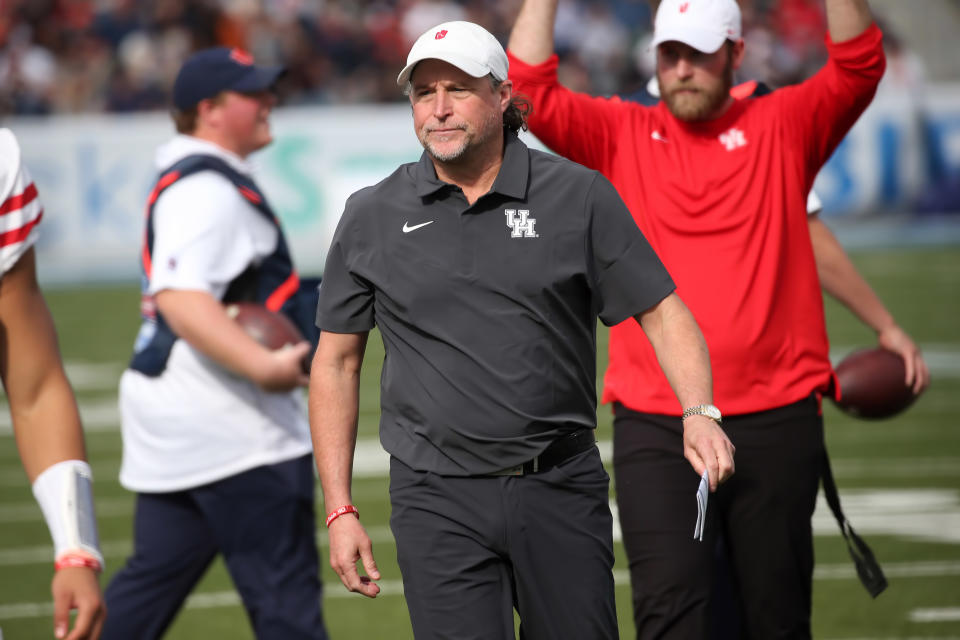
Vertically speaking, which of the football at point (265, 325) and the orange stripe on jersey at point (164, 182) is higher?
the orange stripe on jersey at point (164, 182)

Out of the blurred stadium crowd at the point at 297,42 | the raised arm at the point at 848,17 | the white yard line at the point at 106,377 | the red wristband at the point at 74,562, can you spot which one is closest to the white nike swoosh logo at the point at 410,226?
the red wristband at the point at 74,562

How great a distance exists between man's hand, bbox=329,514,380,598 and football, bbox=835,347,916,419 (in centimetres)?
228

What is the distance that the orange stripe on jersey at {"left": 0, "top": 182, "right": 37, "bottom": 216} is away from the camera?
3.04 meters

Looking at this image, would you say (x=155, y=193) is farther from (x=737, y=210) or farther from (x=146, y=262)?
(x=737, y=210)

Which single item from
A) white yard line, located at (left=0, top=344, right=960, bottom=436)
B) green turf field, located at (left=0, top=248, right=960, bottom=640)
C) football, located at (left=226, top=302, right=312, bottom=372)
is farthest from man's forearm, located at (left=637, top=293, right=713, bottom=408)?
white yard line, located at (left=0, top=344, right=960, bottom=436)

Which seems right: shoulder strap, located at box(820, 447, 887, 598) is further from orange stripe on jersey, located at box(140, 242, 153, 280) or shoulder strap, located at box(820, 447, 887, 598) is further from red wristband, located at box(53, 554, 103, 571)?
red wristband, located at box(53, 554, 103, 571)

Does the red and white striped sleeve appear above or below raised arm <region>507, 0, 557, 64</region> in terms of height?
below

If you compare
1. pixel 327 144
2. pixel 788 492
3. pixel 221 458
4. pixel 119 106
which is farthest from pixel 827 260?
pixel 119 106

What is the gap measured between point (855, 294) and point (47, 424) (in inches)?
120

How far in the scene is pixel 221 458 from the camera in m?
4.76

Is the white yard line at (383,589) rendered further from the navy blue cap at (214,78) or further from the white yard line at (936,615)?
the navy blue cap at (214,78)

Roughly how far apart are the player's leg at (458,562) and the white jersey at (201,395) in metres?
1.34

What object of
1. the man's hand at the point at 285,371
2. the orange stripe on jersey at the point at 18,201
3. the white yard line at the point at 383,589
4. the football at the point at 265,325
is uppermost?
A: the orange stripe on jersey at the point at 18,201

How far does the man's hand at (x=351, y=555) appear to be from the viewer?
11.5ft
